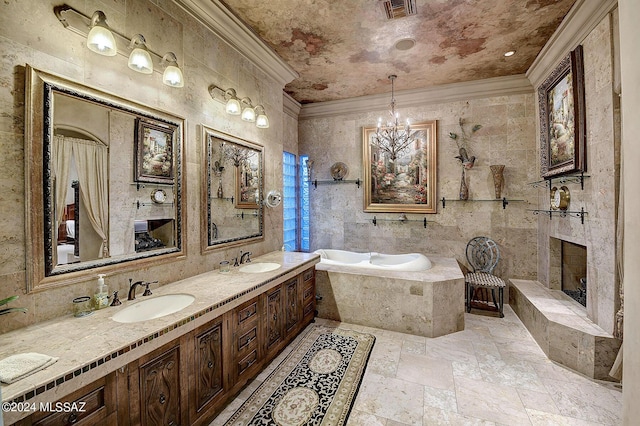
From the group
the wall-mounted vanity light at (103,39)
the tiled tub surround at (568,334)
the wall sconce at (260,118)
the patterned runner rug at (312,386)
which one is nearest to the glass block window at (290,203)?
the wall sconce at (260,118)

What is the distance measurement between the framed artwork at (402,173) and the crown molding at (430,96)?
397 mm

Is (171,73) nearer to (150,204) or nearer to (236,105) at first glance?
(236,105)

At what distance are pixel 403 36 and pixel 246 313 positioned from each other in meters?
3.20

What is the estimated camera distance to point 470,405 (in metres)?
2.01

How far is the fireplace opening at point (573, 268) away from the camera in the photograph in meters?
3.29

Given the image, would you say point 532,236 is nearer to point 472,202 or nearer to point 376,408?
point 472,202

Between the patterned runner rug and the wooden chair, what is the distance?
1.79 metres

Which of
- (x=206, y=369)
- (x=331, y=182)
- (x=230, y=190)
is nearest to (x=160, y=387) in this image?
(x=206, y=369)

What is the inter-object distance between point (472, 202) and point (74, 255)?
15.2ft

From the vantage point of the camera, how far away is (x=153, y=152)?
2.05 meters

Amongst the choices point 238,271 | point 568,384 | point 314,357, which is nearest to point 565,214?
point 568,384

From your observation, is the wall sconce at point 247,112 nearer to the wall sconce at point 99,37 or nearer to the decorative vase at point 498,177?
the wall sconce at point 99,37

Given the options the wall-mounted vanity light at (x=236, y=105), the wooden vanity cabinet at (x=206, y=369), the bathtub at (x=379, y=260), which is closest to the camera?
the wooden vanity cabinet at (x=206, y=369)

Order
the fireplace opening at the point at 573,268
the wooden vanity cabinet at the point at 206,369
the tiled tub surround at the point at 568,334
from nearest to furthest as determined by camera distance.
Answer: the wooden vanity cabinet at the point at 206,369 → the tiled tub surround at the point at 568,334 → the fireplace opening at the point at 573,268
